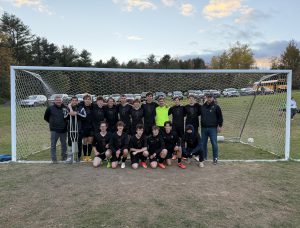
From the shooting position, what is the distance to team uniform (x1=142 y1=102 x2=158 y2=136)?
7.35 metres

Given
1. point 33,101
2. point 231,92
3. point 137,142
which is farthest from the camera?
point 231,92

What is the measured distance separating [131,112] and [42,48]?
53.8m

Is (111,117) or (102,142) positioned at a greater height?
(111,117)

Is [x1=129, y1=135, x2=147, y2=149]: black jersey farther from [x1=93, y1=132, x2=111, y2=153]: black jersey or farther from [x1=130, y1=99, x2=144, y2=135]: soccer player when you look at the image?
[x1=93, y1=132, x2=111, y2=153]: black jersey

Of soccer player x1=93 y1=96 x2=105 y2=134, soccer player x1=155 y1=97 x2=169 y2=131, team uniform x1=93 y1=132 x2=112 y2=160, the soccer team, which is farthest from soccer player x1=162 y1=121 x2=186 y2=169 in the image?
soccer player x1=93 y1=96 x2=105 y2=134

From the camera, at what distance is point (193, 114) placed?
7359mm

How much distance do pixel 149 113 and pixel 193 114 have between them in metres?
1.11

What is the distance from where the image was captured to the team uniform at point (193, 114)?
7363 millimetres

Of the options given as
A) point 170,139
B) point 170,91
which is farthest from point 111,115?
point 170,91

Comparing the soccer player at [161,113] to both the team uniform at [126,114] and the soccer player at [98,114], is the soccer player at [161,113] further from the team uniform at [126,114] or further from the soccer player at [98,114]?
the soccer player at [98,114]

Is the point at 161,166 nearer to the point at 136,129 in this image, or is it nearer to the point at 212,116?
the point at 136,129

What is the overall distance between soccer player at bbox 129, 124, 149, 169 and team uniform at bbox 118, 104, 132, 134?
A: 21.7 inches

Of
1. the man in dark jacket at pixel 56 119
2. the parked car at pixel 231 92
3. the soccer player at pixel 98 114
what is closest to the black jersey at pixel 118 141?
the soccer player at pixel 98 114

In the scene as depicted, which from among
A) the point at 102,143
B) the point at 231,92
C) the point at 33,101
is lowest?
the point at 102,143
